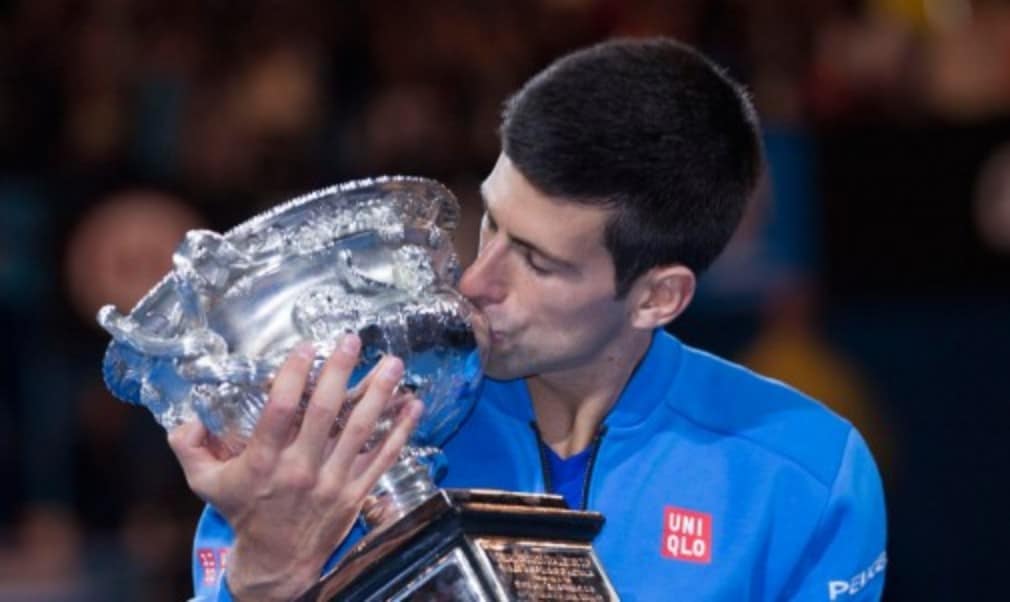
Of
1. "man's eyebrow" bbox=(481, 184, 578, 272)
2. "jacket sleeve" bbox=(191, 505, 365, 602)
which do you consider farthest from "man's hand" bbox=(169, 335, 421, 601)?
"man's eyebrow" bbox=(481, 184, 578, 272)

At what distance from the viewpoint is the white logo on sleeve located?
2316 millimetres

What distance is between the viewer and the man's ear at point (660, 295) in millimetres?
2393

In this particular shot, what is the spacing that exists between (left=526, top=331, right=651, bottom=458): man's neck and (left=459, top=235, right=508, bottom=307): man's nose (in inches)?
9.0

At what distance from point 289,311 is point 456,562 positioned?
303mm

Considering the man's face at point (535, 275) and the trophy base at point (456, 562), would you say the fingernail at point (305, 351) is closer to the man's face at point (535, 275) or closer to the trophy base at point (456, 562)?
the trophy base at point (456, 562)

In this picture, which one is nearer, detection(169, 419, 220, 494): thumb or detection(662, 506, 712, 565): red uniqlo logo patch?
detection(169, 419, 220, 494): thumb

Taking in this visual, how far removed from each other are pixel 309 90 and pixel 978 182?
205 cm

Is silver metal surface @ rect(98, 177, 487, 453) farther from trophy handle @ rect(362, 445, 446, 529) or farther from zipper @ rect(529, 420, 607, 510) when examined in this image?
zipper @ rect(529, 420, 607, 510)

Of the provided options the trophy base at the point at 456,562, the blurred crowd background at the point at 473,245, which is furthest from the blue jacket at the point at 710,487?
the blurred crowd background at the point at 473,245

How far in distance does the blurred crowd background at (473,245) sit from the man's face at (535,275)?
2808mm

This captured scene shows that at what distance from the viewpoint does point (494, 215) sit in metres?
2.29

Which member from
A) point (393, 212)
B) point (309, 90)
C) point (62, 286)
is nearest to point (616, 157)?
point (393, 212)

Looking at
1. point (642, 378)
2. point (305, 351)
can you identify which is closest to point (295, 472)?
point (305, 351)

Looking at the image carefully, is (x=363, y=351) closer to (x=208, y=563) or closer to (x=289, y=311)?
(x=289, y=311)
